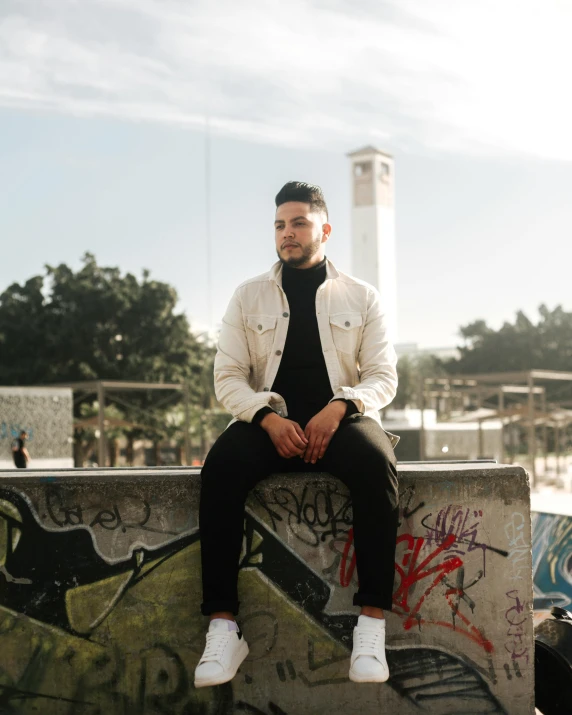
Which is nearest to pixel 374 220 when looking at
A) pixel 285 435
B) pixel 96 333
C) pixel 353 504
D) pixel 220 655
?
pixel 96 333

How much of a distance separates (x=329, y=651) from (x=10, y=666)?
3.94 feet

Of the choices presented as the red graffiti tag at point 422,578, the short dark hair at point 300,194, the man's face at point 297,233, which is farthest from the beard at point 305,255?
the red graffiti tag at point 422,578

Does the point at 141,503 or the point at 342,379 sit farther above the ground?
the point at 342,379

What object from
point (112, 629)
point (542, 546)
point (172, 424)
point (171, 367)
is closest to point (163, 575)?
point (112, 629)

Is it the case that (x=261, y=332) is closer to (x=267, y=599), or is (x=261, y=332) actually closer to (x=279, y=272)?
(x=279, y=272)

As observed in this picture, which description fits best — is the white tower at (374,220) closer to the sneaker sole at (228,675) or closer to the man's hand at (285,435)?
the man's hand at (285,435)

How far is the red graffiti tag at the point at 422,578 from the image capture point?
3375 mm

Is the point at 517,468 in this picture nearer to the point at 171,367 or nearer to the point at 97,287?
the point at 171,367

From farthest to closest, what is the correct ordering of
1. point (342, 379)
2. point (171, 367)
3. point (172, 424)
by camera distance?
point (171, 367) → point (172, 424) → point (342, 379)

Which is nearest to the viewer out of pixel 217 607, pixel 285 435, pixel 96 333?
pixel 217 607

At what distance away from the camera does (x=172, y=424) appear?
34719mm

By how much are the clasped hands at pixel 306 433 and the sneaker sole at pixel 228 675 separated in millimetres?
706

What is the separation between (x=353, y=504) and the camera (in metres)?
3.13

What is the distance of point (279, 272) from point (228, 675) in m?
1.63
